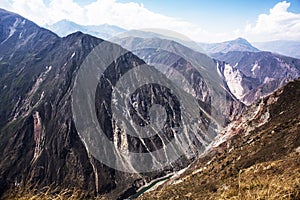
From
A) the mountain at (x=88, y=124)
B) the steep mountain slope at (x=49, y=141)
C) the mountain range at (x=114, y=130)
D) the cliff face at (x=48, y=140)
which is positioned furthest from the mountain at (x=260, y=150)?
the cliff face at (x=48, y=140)

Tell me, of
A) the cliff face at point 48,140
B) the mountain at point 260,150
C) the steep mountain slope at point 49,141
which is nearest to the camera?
the mountain at point 260,150

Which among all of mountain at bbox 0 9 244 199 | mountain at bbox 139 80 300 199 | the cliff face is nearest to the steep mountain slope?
the cliff face

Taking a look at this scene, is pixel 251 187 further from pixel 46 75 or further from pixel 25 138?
pixel 46 75

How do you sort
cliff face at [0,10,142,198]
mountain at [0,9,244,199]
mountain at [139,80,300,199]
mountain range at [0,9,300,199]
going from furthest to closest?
1. mountain at [0,9,244,199]
2. cliff face at [0,10,142,198]
3. mountain range at [0,9,300,199]
4. mountain at [139,80,300,199]

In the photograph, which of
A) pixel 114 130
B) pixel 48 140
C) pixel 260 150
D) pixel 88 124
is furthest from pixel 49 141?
pixel 260 150

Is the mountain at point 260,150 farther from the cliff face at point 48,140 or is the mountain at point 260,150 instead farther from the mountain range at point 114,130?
the cliff face at point 48,140

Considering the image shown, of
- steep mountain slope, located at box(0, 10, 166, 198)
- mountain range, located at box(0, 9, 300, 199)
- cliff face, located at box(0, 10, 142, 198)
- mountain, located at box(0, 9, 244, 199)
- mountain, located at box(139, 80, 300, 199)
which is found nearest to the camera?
mountain, located at box(139, 80, 300, 199)

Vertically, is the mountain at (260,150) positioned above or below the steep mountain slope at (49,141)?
below

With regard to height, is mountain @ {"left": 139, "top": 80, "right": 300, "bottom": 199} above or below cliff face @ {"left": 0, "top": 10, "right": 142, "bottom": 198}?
below

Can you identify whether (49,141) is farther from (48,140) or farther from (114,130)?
(114,130)

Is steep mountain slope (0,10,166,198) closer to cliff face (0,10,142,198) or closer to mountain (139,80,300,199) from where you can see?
cliff face (0,10,142,198)

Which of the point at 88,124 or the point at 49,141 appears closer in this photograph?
the point at 49,141
